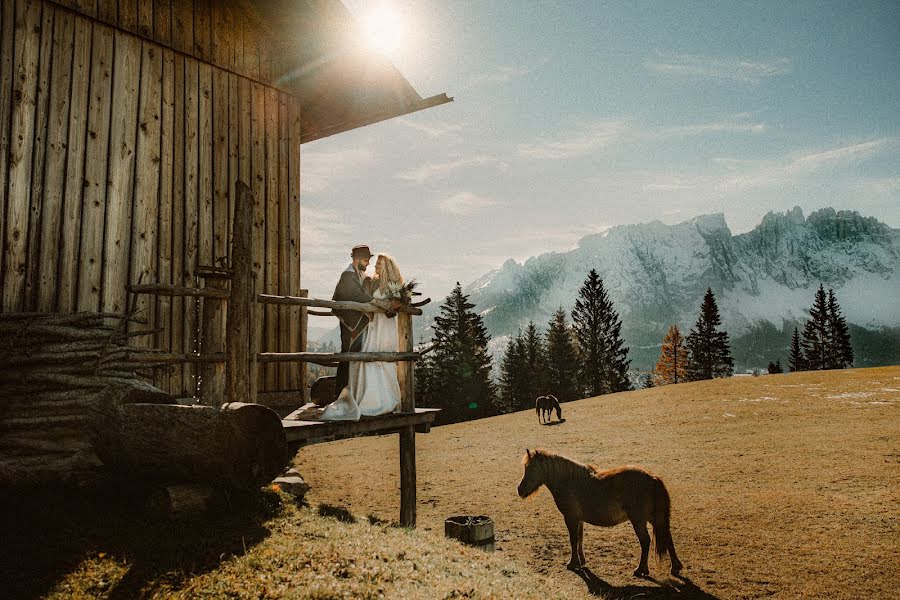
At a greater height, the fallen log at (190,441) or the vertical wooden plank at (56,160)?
the vertical wooden plank at (56,160)

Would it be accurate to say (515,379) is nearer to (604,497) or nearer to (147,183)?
(604,497)

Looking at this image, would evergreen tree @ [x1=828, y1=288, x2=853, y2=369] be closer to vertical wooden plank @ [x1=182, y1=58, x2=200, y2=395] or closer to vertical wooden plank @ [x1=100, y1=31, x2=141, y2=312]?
vertical wooden plank @ [x1=182, y1=58, x2=200, y2=395]

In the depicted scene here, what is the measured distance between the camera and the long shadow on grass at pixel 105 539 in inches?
172

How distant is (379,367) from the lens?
9070 mm

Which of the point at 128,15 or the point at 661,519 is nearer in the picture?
the point at 128,15

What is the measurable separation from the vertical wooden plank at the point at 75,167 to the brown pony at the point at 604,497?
24.7ft

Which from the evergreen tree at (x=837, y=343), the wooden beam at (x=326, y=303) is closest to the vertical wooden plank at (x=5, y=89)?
the wooden beam at (x=326, y=303)

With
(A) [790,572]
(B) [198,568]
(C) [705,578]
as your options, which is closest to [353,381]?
(B) [198,568]

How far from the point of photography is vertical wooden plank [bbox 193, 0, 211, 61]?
29.7ft

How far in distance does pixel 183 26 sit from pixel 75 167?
3.02 metres

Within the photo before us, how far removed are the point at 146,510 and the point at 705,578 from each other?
306 inches

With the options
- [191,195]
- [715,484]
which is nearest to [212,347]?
[191,195]

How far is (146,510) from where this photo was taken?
559cm

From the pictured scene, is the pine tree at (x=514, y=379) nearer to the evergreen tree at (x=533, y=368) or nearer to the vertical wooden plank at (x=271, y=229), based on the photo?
the evergreen tree at (x=533, y=368)
